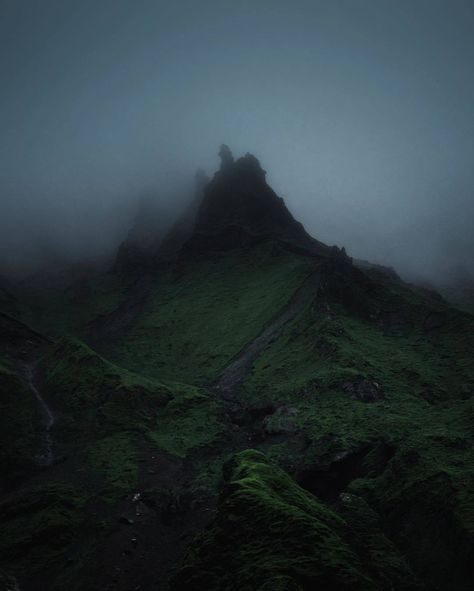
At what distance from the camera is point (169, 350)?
92500 millimetres

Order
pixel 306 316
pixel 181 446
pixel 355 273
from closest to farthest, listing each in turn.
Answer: pixel 181 446 → pixel 306 316 → pixel 355 273

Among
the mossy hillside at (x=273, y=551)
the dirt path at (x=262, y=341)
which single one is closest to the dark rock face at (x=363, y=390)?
the dirt path at (x=262, y=341)

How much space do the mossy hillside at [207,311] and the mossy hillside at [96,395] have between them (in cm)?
1531

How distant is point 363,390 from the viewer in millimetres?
50719

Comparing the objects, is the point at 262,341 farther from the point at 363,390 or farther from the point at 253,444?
the point at 253,444

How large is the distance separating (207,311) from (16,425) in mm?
59195

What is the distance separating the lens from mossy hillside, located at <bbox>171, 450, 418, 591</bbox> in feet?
54.2

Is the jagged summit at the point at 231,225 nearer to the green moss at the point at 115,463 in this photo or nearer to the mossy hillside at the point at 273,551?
the green moss at the point at 115,463

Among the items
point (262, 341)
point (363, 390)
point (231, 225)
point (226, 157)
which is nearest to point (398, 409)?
point (363, 390)

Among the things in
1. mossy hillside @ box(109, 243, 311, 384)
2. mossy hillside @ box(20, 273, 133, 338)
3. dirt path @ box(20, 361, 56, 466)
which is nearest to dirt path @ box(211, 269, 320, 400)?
mossy hillside @ box(109, 243, 311, 384)

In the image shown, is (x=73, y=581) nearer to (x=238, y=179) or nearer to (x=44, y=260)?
(x=238, y=179)

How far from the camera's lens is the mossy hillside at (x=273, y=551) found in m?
16.5

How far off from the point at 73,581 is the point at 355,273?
258 feet

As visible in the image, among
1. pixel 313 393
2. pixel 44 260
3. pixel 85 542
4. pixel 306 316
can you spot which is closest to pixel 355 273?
pixel 306 316
